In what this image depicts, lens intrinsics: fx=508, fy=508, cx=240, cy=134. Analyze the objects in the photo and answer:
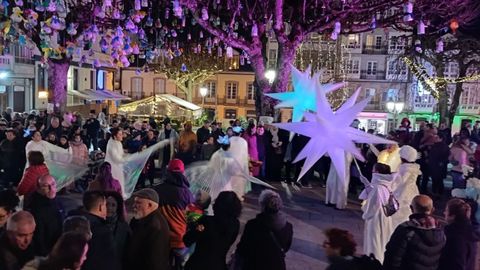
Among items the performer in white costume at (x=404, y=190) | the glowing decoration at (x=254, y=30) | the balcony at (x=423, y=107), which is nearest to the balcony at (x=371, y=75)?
the balcony at (x=423, y=107)

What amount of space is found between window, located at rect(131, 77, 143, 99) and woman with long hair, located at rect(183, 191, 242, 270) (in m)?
56.1

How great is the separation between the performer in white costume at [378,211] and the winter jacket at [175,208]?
2.68 m

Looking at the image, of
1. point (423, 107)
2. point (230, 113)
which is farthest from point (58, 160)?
point (230, 113)

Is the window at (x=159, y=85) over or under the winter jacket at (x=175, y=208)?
over

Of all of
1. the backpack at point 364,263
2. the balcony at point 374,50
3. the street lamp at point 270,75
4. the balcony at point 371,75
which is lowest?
the backpack at point 364,263

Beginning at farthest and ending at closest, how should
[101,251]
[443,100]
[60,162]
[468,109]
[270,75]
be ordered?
[468,109], [443,100], [270,75], [60,162], [101,251]

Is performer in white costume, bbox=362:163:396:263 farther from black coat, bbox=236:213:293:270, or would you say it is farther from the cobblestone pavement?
black coat, bbox=236:213:293:270

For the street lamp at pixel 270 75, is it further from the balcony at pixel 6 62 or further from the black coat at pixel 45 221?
the balcony at pixel 6 62

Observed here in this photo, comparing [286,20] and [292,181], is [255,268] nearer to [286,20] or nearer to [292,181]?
[292,181]

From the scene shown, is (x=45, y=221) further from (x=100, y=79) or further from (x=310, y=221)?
(x=100, y=79)

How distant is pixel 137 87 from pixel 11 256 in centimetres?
5703

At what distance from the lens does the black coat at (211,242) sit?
456 cm

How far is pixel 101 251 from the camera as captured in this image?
400cm

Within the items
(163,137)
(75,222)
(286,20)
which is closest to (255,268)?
(75,222)
